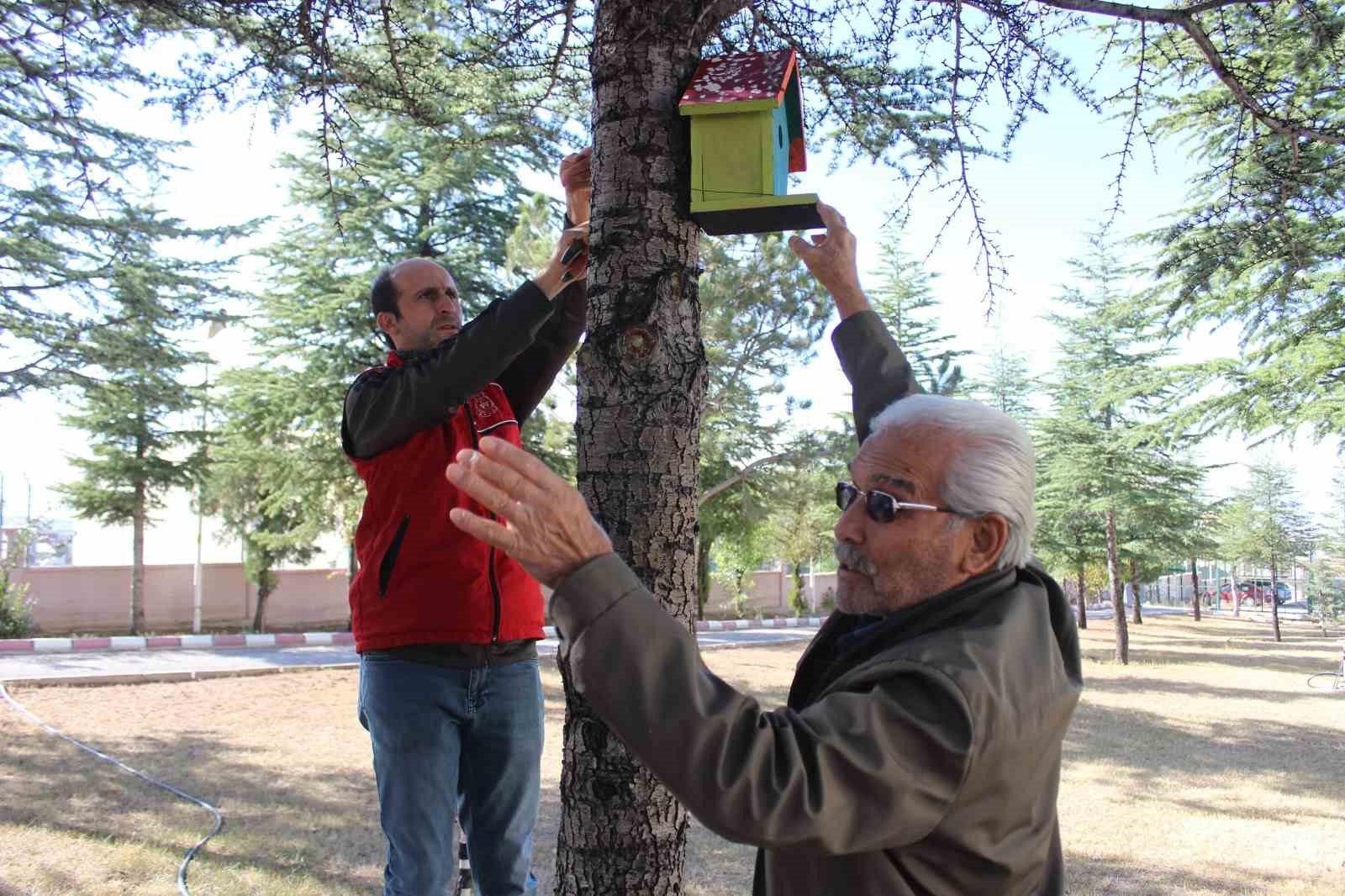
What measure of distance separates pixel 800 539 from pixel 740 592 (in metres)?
3.37

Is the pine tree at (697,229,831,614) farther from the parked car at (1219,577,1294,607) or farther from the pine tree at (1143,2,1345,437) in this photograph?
the parked car at (1219,577,1294,607)

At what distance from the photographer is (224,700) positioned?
40.0 feet

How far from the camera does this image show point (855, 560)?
65.9 inches

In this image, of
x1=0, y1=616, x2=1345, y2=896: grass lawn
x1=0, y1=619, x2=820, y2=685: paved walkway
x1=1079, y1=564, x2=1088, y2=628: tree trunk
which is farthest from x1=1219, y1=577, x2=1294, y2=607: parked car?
x1=0, y1=619, x2=820, y2=685: paved walkway

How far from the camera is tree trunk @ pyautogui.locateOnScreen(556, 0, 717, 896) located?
7.47 feet

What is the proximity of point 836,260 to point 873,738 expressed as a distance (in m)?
1.52

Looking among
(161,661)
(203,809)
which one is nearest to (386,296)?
(203,809)

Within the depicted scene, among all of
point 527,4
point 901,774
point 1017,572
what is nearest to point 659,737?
point 901,774

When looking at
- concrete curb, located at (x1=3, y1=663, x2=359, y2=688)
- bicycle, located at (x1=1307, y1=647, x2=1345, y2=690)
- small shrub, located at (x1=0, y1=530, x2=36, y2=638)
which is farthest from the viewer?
small shrub, located at (x1=0, y1=530, x2=36, y2=638)

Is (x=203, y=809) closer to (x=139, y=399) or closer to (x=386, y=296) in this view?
(x=386, y=296)

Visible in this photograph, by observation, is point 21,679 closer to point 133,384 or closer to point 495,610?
point 133,384

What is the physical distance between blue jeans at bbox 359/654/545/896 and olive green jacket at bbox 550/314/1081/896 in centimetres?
126

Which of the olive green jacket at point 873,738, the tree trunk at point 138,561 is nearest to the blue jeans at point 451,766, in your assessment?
the olive green jacket at point 873,738

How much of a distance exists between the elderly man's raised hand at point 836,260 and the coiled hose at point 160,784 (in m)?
4.33
